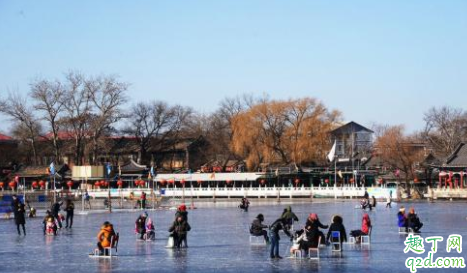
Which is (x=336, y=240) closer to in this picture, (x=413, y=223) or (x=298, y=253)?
(x=298, y=253)

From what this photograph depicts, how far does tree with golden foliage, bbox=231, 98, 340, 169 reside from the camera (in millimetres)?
94812

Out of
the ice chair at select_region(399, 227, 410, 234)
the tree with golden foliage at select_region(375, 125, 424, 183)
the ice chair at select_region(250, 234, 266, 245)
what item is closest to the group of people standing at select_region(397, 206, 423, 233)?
the ice chair at select_region(399, 227, 410, 234)

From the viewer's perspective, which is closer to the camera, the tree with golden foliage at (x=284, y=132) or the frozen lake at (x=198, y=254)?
the frozen lake at (x=198, y=254)

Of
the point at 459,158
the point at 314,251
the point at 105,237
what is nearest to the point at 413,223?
the point at 314,251

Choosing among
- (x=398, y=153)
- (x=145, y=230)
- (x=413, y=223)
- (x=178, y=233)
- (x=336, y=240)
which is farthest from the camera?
(x=398, y=153)

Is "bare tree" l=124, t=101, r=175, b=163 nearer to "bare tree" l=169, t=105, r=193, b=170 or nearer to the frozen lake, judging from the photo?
"bare tree" l=169, t=105, r=193, b=170

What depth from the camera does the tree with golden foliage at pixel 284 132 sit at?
94.8 m

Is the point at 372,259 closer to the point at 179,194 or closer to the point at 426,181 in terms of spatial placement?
the point at 179,194

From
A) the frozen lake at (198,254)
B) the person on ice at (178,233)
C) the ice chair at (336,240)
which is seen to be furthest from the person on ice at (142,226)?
the ice chair at (336,240)

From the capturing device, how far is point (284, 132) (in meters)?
97.6

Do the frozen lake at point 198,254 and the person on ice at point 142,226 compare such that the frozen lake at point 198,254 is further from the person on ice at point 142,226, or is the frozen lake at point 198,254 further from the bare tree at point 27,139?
the bare tree at point 27,139

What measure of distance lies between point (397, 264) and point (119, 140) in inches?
4204

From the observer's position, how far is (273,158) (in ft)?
322

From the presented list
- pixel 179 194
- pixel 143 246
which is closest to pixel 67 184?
pixel 179 194
